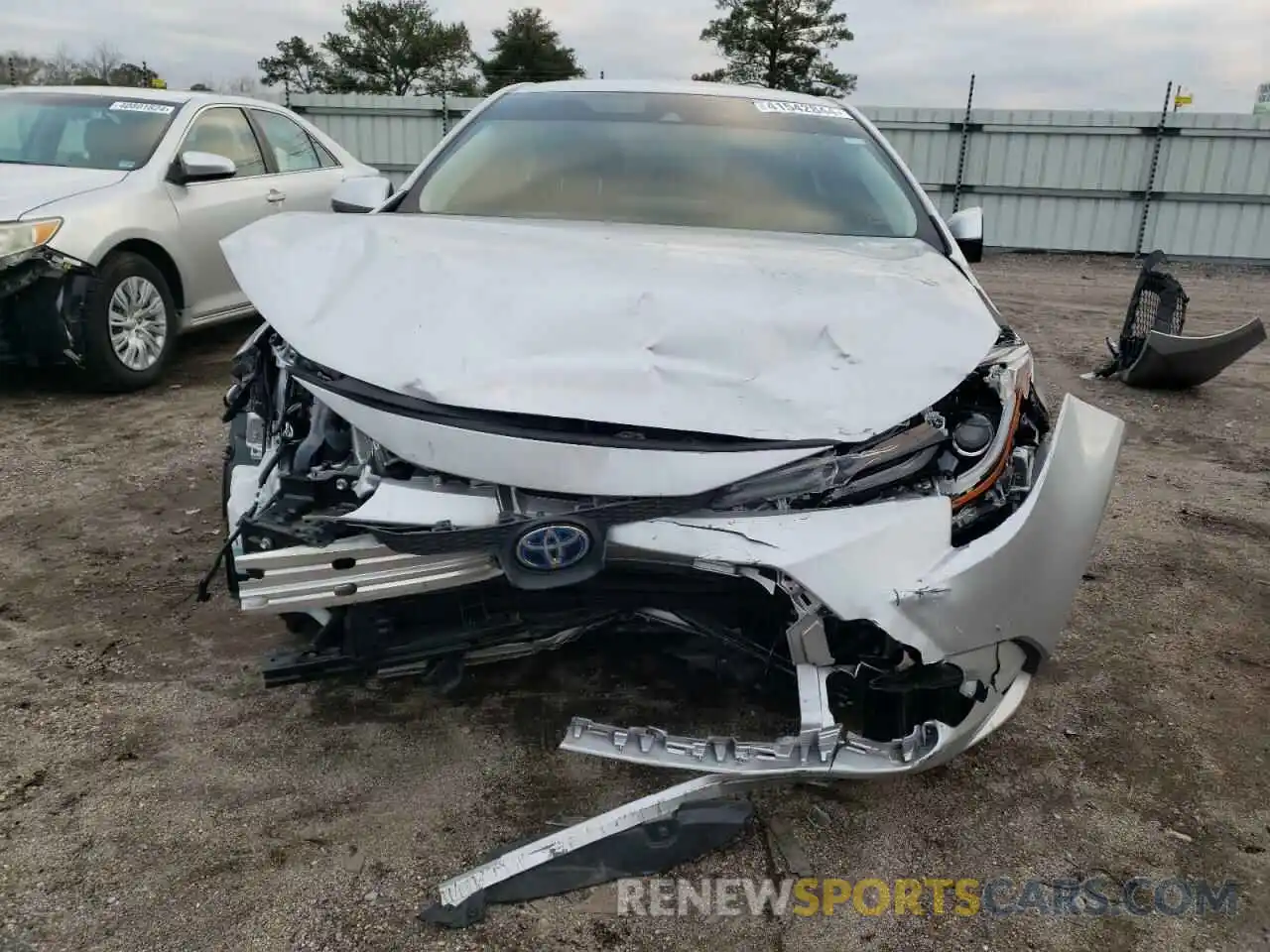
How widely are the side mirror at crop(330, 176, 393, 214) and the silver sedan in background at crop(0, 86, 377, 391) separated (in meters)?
2.19

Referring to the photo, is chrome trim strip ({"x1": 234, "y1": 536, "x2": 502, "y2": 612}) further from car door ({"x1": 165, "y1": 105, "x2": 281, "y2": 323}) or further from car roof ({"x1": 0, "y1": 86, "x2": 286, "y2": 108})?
car roof ({"x1": 0, "y1": 86, "x2": 286, "y2": 108})

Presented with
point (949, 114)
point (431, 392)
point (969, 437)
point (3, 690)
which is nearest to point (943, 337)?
point (969, 437)

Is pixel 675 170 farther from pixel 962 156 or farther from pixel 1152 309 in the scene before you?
pixel 962 156

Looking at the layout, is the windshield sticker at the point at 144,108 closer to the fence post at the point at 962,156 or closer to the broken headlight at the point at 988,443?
the broken headlight at the point at 988,443

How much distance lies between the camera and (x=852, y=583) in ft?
5.90

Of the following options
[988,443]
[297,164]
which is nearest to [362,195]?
[988,443]

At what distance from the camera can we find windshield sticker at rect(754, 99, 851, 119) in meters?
3.53

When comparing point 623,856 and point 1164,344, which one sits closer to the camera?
point 623,856

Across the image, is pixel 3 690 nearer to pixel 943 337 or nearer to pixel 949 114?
pixel 943 337

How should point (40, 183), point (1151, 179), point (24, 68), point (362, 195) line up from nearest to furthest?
point (362, 195)
point (40, 183)
point (1151, 179)
point (24, 68)

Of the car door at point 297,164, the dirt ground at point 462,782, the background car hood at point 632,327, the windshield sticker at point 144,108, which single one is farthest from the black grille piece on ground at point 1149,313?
the windshield sticker at point 144,108

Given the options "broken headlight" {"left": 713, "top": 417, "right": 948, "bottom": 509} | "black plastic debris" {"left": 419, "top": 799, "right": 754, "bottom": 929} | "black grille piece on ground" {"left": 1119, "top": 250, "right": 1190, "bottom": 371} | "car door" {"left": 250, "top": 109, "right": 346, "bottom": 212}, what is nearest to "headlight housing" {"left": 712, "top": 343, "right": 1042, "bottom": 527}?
"broken headlight" {"left": 713, "top": 417, "right": 948, "bottom": 509}

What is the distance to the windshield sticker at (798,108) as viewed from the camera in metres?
3.53

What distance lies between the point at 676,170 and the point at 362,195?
45.1 inches
